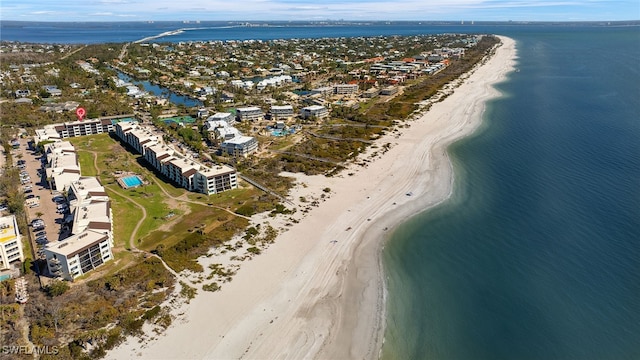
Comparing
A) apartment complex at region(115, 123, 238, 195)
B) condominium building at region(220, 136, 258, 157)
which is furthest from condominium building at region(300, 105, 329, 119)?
apartment complex at region(115, 123, 238, 195)

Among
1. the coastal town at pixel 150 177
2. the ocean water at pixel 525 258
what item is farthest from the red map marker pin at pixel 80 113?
the ocean water at pixel 525 258

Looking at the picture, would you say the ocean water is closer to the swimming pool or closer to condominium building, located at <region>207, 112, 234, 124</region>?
the swimming pool

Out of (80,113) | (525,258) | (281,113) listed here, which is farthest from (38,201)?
(525,258)

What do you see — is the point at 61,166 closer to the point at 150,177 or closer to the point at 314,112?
the point at 150,177

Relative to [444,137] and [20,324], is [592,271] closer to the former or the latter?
[444,137]

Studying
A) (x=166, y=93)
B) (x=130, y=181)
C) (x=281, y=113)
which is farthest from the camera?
(x=166, y=93)

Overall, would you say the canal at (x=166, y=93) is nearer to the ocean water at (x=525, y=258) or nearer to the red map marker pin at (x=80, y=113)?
the red map marker pin at (x=80, y=113)
